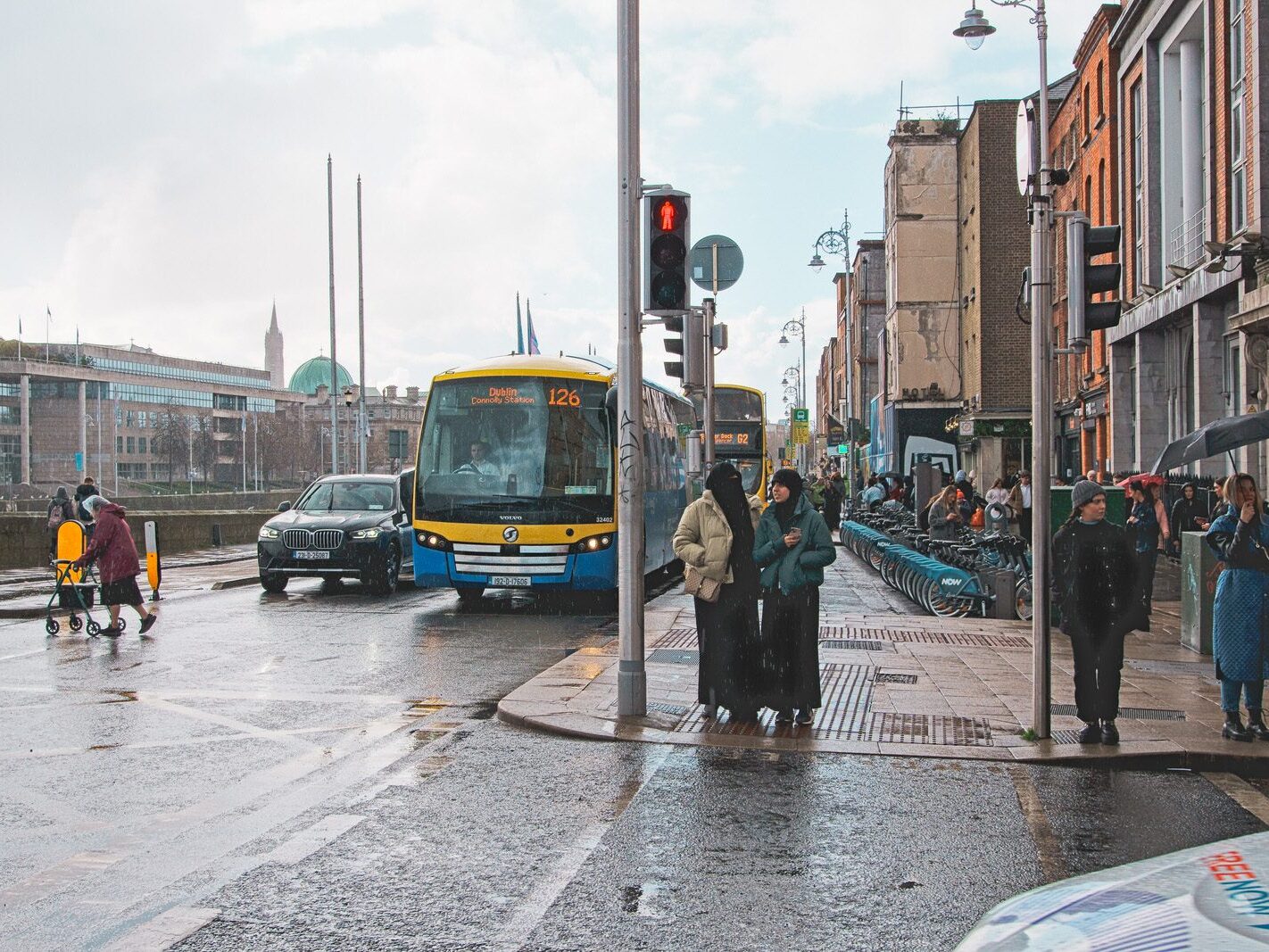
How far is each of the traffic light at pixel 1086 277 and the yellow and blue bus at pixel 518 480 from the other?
8948 millimetres

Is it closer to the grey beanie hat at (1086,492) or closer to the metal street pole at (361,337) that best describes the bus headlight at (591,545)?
the grey beanie hat at (1086,492)

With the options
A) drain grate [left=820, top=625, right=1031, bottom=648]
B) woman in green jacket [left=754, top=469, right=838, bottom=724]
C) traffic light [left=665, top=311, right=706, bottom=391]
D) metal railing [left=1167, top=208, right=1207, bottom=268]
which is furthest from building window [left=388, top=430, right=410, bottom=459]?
woman in green jacket [left=754, top=469, right=838, bottom=724]

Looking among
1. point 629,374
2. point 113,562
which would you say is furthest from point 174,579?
point 629,374

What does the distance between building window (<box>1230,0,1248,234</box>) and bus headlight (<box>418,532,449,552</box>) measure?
44.2ft

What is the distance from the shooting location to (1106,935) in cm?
262

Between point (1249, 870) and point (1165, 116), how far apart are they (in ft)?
84.2

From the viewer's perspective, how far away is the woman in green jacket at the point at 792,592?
28.6ft

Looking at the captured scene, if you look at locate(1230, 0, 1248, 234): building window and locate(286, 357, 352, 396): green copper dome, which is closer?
locate(1230, 0, 1248, 234): building window

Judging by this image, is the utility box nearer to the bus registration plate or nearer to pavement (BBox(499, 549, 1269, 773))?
pavement (BBox(499, 549, 1269, 773))

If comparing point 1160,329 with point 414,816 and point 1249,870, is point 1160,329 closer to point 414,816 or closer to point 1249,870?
point 414,816

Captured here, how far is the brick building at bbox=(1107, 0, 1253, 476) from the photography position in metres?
20.1

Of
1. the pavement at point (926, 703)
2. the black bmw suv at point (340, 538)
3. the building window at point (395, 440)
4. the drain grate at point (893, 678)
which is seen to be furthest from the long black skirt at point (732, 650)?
the building window at point (395, 440)

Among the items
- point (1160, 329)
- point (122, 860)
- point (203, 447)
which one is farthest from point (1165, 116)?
point (203, 447)

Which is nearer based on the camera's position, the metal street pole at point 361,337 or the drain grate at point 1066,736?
the drain grate at point 1066,736
